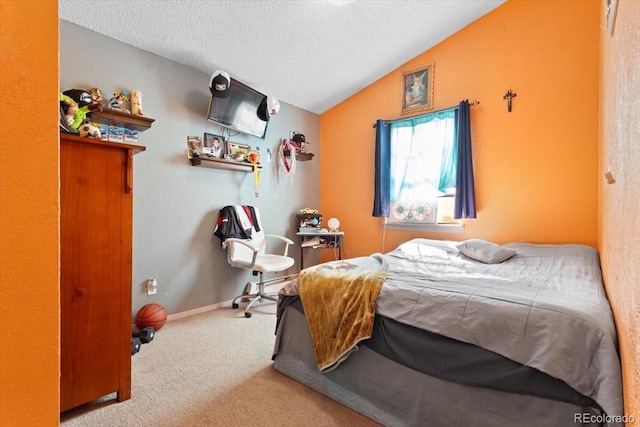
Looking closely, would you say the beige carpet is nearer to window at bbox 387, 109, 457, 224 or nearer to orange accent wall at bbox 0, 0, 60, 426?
orange accent wall at bbox 0, 0, 60, 426

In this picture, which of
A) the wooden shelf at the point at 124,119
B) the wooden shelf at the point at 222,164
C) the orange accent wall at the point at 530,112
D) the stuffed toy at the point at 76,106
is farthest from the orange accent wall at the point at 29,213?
the orange accent wall at the point at 530,112

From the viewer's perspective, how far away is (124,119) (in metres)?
2.40

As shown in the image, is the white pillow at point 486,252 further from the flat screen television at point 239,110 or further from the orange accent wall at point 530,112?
the flat screen television at point 239,110

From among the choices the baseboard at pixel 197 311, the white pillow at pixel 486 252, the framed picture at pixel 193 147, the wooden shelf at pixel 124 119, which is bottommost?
the baseboard at pixel 197 311

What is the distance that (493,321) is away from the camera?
3.98 feet

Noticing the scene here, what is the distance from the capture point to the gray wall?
7.97 ft

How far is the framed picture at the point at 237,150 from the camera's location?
3.32 m

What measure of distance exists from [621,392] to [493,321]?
1.25 feet

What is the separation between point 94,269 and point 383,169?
9.89 feet

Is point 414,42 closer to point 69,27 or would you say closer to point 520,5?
point 520,5

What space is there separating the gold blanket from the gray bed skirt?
0.28 ft

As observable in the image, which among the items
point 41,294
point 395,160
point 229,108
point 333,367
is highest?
point 229,108

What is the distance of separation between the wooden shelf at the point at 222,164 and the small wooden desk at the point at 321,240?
3.42 feet

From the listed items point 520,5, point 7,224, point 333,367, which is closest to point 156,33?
point 7,224
